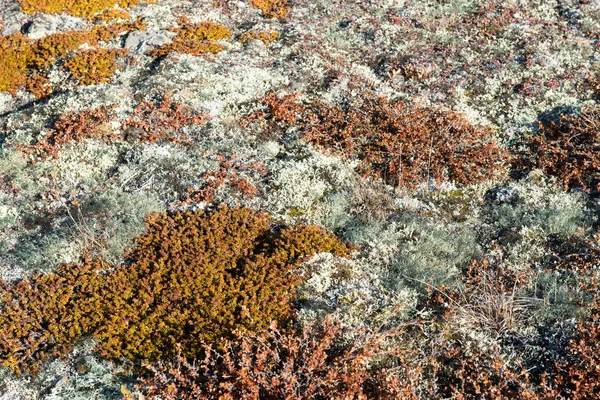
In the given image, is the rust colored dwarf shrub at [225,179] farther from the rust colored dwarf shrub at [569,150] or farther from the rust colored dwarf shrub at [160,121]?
the rust colored dwarf shrub at [569,150]

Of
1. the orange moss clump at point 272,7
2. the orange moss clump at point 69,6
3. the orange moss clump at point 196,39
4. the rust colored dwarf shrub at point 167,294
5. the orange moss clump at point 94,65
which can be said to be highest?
the orange moss clump at point 272,7

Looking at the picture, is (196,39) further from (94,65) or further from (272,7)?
(272,7)

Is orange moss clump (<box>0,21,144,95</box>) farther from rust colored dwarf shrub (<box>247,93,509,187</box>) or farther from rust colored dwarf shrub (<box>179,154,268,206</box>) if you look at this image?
rust colored dwarf shrub (<box>179,154,268,206</box>)

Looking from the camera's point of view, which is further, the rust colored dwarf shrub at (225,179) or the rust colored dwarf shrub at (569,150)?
the rust colored dwarf shrub at (569,150)

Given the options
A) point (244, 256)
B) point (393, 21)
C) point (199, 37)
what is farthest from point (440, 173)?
point (199, 37)

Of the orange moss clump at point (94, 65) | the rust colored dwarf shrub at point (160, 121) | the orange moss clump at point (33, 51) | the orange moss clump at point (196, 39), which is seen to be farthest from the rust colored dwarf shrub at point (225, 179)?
the orange moss clump at point (33, 51)

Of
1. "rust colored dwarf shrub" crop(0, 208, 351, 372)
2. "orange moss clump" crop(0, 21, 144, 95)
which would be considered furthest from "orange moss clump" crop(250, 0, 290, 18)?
"rust colored dwarf shrub" crop(0, 208, 351, 372)
